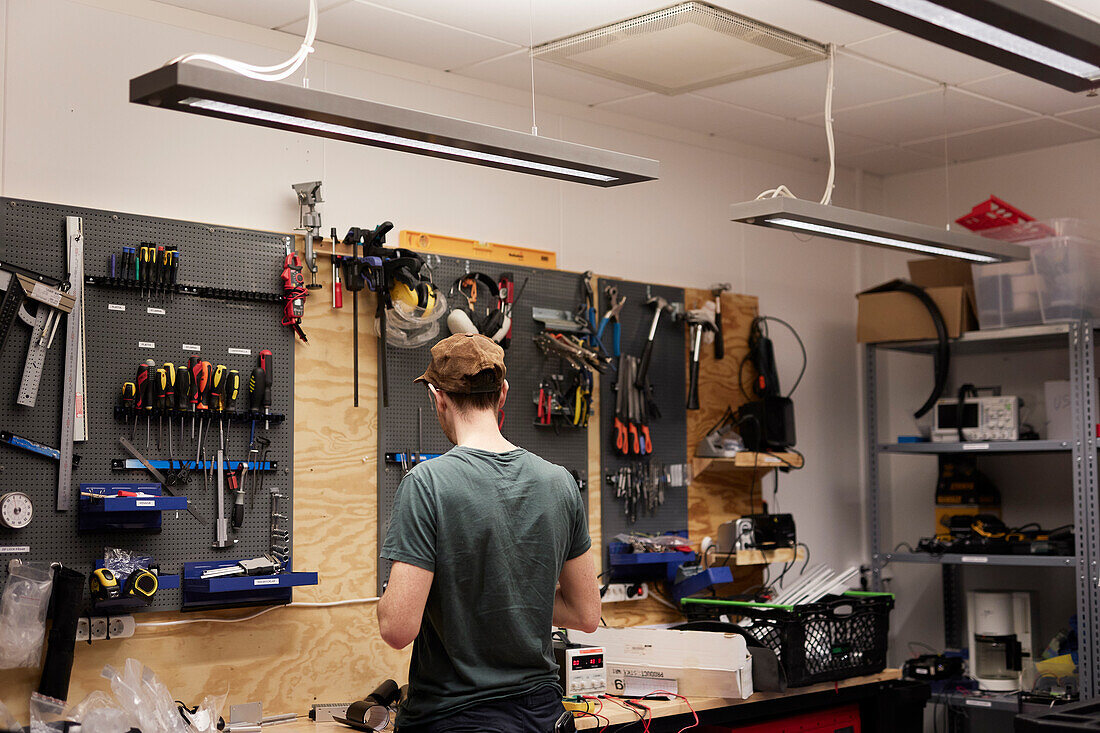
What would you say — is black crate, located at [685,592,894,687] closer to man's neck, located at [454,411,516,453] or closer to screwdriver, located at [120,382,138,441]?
man's neck, located at [454,411,516,453]

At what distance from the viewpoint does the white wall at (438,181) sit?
3.58 metres

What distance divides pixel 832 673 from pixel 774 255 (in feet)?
7.41

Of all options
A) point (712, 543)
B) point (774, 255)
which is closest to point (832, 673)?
point (712, 543)

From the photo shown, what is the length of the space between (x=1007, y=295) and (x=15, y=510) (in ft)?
13.6

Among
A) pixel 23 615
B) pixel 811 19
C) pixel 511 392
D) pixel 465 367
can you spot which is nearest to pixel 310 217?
pixel 511 392

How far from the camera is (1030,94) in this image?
488 centimetres

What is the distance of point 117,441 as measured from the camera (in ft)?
11.7

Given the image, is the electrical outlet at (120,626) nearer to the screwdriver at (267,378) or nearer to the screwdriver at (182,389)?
the screwdriver at (182,389)

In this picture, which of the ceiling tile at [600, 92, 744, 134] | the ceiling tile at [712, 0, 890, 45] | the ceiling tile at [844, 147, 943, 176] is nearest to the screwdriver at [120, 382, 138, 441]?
the ceiling tile at [712, 0, 890, 45]

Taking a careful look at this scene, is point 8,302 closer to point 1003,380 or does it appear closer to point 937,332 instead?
point 937,332

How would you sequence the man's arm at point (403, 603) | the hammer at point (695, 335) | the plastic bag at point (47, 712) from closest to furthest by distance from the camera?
the man's arm at point (403, 603) → the plastic bag at point (47, 712) → the hammer at point (695, 335)

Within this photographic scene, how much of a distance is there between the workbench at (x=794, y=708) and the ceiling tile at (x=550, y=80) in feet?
7.84

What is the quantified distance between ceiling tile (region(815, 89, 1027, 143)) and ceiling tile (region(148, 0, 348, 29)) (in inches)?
96.2

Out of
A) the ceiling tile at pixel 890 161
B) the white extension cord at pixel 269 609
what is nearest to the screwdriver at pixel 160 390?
the white extension cord at pixel 269 609
